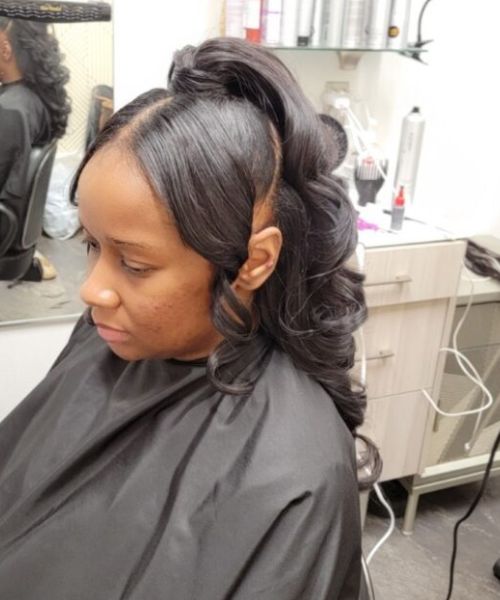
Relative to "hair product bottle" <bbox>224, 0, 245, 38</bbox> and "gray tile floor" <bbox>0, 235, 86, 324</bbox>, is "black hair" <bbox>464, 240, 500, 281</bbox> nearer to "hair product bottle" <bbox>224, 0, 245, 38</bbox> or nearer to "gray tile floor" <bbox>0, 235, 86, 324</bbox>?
"hair product bottle" <bbox>224, 0, 245, 38</bbox>

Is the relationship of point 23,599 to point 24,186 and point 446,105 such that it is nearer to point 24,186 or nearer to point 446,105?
point 24,186

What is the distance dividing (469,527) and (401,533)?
229 mm

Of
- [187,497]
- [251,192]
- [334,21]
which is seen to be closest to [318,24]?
[334,21]

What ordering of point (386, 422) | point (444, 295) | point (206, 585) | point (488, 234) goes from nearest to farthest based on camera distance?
point (206, 585) → point (444, 295) → point (386, 422) → point (488, 234)

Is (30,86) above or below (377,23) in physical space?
below

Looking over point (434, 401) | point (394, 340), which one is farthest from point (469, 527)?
point (394, 340)

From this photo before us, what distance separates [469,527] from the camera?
2.22 meters

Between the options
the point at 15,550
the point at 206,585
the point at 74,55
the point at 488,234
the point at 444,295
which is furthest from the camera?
the point at 488,234

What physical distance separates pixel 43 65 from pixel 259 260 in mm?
1090

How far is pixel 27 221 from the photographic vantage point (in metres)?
1.74

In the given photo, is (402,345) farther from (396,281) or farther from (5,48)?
(5,48)

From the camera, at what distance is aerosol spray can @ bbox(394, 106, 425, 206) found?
6.52 feet

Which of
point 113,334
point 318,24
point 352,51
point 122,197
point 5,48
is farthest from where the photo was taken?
point 352,51

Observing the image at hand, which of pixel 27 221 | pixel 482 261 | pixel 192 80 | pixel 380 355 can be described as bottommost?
pixel 380 355
